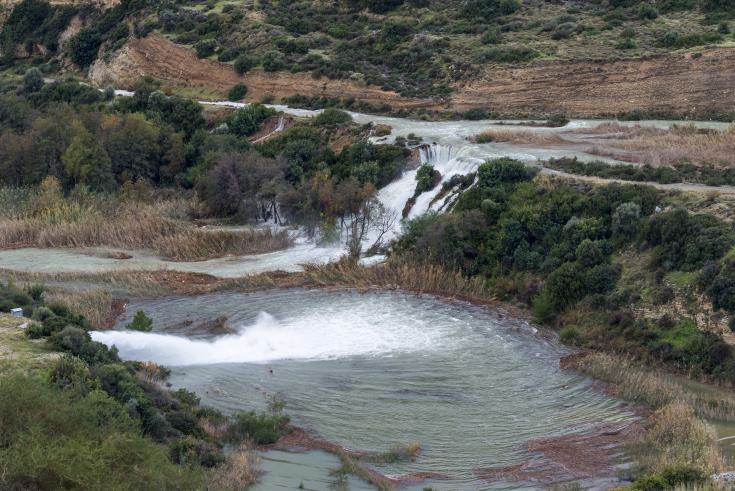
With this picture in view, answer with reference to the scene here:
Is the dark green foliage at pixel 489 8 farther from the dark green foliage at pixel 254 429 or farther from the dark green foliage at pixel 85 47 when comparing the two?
the dark green foliage at pixel 254 429

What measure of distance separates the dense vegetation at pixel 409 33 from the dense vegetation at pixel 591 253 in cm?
2081

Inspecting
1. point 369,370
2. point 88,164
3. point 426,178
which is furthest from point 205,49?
point 369,370

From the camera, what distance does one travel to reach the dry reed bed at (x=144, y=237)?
44688 millimetres

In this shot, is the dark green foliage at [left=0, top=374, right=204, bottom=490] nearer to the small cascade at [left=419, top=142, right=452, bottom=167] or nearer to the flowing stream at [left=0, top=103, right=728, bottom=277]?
the flowing stream at [left=0, top=103, right=728, bottom=277]

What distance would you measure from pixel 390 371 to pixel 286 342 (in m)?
3.99

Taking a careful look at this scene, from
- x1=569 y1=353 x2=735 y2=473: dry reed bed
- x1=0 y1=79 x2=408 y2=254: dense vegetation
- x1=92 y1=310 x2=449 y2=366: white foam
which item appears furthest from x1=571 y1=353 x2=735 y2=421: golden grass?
x1=0 y1=79 x2=408 y2=254: dense vegetation

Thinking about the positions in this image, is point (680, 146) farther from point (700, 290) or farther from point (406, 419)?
point (406, 419)

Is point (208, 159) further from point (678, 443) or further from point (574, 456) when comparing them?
point (678, 443)

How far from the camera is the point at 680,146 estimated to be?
45.7 meters

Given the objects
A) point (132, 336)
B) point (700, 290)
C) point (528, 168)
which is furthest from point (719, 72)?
point (132, 336)

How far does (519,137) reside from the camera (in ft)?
166

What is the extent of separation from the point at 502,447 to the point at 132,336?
40.1 ft

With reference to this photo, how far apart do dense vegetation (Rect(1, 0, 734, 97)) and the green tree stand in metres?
16.1

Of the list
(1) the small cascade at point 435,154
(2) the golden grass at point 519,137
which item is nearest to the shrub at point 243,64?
(2) the golden grass at point 519,137
